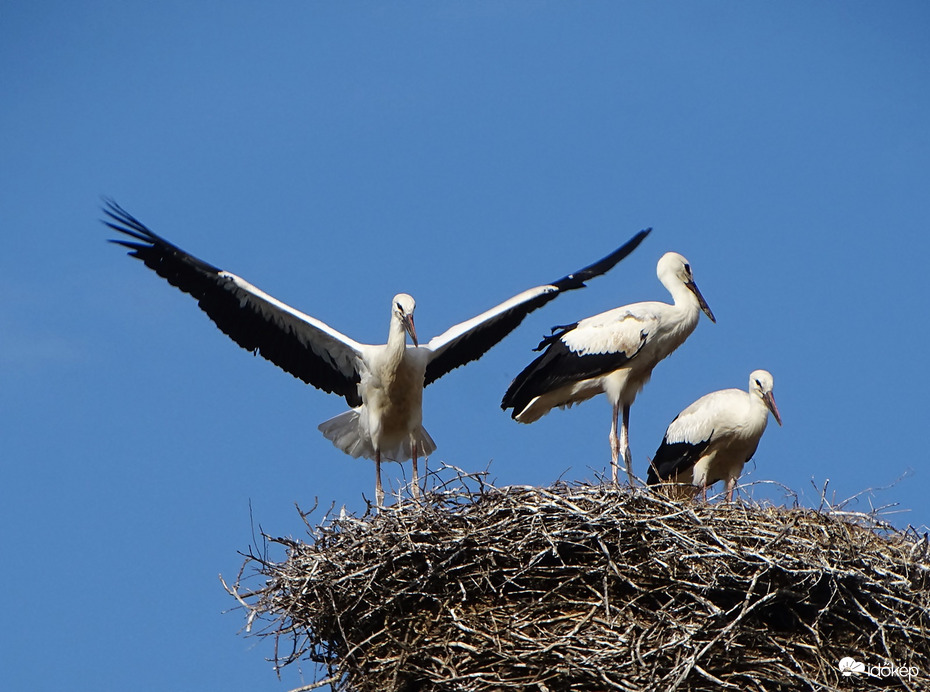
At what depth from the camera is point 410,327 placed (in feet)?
27.7

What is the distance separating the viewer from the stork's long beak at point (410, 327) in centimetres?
841

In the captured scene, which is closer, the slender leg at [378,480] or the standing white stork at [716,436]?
the slender leg at [378,480]

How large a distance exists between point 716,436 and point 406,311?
1999 mm

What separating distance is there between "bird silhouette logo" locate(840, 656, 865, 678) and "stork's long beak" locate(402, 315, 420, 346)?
10.7 ft

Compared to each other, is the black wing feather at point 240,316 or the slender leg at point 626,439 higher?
the black wing feather at point 240,316

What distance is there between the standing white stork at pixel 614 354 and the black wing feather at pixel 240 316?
1.12 m

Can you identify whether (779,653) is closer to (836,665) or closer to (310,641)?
(836,665)

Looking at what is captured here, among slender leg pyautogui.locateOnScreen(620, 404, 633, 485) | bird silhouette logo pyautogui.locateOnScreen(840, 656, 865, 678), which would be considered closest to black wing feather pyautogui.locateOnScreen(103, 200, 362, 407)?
slender leg pyautogui.locateOnScreen(620, 404, 633, 485)

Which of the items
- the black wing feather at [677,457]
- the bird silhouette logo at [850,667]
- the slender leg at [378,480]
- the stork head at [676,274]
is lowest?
the bird silhouette logo at [850,667]

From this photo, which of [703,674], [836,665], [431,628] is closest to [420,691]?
[431,628]

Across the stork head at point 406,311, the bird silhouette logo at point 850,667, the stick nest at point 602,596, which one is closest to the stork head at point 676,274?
the stork head at point 406,311

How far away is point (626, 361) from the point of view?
343 inches

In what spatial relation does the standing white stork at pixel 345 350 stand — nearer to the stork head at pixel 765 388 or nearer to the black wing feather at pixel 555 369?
the black wing feather at pixel 555 369

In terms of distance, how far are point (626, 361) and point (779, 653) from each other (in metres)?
2.86
